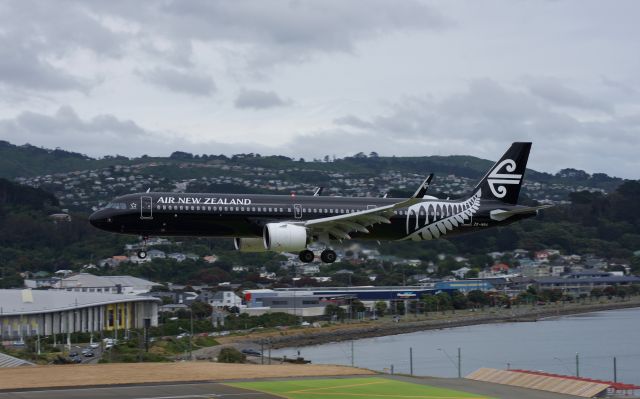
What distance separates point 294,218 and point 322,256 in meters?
3.27

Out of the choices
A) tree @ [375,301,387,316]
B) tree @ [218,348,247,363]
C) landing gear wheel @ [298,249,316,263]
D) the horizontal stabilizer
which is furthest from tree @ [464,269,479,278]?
landing gear wheel @ [298,249,316,263]

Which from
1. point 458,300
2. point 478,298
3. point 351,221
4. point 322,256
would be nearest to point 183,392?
point 351,221

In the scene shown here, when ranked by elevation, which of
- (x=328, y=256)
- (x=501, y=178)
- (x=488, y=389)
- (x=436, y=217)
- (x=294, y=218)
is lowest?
(x=488, y=389)

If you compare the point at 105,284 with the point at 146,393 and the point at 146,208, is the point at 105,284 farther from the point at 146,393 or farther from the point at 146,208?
the point at 146,393

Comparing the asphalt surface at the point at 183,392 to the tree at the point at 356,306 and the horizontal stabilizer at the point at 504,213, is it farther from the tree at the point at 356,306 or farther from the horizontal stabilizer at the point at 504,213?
the tree at the point at 356,306

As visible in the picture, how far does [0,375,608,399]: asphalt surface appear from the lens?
45.2 m

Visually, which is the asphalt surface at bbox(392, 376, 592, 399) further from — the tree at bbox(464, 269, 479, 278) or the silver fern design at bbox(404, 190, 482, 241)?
the tree at bbox(464, 269, 479, 278)

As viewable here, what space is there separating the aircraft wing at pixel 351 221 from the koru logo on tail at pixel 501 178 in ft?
26.5

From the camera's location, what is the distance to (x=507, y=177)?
6344cm

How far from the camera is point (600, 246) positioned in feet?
610

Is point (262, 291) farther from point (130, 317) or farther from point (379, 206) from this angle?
point (379, 206)

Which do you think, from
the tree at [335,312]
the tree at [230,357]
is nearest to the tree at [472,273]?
the tree at [335,312]

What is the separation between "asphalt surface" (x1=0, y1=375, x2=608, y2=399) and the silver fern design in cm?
964

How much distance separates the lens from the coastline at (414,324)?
120481 millimetres
